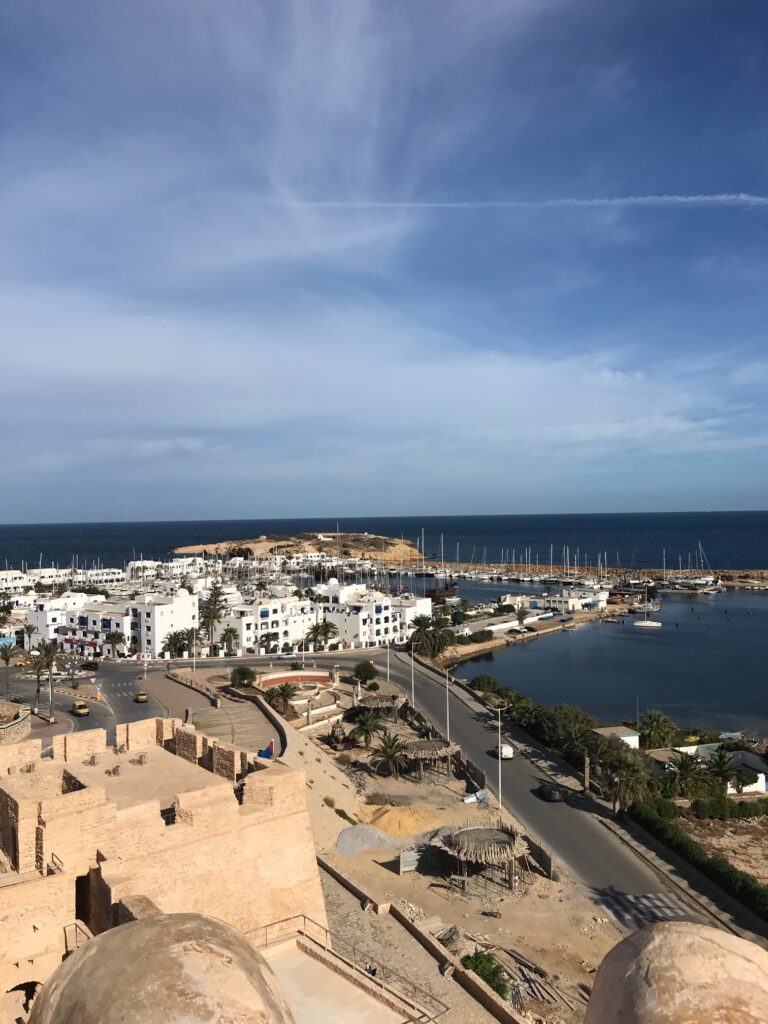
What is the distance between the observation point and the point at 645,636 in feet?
307

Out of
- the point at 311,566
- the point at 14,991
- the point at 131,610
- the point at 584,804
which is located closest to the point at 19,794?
the point at 14,991

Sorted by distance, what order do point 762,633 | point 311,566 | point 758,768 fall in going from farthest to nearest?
point 311,566 < point 762,633 < point 758,768

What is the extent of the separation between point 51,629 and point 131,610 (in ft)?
29.1

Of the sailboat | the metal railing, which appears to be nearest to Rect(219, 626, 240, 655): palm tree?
the metal railing

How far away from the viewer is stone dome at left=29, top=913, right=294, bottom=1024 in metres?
4.76

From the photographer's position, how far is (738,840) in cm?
3075

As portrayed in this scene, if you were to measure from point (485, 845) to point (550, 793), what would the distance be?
1005cm

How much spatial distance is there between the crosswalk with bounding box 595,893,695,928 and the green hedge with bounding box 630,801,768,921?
2.17 meters

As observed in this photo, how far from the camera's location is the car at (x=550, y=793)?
34250 millimetres

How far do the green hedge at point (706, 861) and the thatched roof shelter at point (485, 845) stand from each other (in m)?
6.45

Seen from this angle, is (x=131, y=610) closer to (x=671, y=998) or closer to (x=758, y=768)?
(x=758, y=768)

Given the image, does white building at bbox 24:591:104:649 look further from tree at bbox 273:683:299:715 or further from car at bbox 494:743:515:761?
car at bbox 494:743:515:761

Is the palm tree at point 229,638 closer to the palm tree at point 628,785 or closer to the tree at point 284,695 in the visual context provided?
the tree at point 284,695

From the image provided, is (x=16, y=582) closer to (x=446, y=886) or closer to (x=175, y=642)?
(x=175, y=642)
